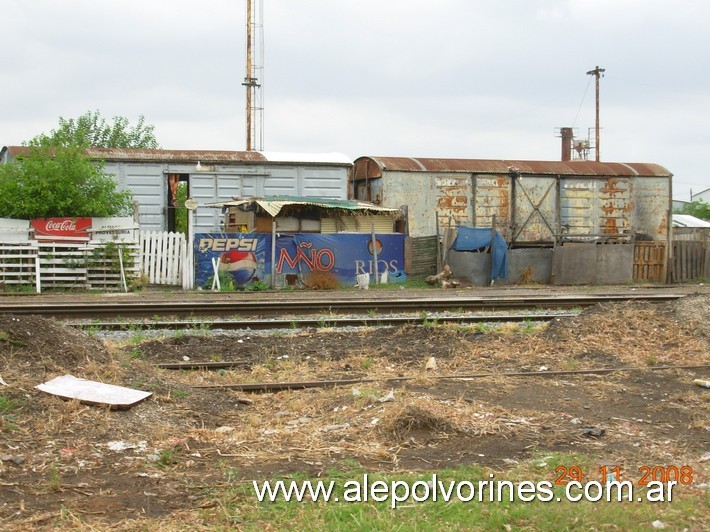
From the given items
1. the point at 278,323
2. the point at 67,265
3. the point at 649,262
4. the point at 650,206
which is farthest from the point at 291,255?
the point at 650,206

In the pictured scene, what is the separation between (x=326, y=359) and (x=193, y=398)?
8.73 feet

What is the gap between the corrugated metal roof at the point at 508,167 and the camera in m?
29.2

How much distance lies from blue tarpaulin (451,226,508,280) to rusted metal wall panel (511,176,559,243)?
19.3 ft

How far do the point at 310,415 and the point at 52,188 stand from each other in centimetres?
1855

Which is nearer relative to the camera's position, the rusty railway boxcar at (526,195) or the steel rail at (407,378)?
the steel rail at (407,378)

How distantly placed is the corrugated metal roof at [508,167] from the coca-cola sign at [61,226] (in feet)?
37.1

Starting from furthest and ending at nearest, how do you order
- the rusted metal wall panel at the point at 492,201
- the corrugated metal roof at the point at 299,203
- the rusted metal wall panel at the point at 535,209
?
the rusted metal wall panel at the point at 535,209 < the rusted metal wall panel at the point at 492,201 < the corrugated metal roof at the point at 299,203

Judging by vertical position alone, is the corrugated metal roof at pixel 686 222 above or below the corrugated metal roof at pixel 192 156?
below

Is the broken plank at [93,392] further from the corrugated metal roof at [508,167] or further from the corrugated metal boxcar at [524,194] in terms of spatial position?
the corrugated metal roof at [508,167]

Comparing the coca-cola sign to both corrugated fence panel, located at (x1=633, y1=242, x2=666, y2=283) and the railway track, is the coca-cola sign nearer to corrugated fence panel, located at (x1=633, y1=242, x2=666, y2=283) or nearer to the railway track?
the railway track

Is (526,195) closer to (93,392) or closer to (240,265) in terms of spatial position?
(240,265)

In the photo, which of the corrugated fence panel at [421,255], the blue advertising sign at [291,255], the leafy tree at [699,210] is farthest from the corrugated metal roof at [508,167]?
the leafy tree at [699,210]

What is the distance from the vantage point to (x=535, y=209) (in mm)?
30359

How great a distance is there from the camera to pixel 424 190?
2908 cm
